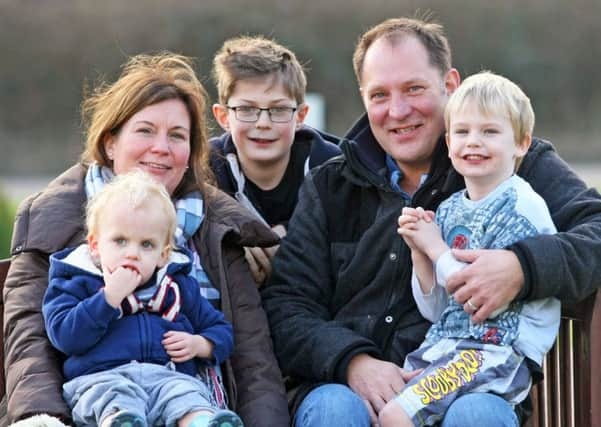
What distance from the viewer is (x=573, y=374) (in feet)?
12.4

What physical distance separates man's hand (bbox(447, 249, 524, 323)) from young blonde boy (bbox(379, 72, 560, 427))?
0.09 ft

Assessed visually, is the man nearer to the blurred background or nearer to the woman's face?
the woman's face

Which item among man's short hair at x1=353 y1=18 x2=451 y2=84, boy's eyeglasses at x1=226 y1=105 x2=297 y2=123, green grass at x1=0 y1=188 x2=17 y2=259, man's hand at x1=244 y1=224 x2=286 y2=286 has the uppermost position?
man's short hair at x1=353 y1=18 x2=451 y2=84

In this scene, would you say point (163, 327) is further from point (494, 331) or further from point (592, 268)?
point (592, 268)

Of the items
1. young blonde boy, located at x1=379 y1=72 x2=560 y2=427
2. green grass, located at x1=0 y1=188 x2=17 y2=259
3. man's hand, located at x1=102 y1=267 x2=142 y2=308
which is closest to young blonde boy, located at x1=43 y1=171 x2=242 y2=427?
man's hand, located at x1=102 y1=267 x2=142 y2=308

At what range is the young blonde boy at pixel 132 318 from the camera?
3.29 m

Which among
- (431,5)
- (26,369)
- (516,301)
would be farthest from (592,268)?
(431,5)

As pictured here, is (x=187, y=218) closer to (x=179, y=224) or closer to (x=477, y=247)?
(x=179, y=224)

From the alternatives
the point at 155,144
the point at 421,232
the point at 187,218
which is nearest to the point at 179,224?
the point at 187,218

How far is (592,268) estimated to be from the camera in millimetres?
3539

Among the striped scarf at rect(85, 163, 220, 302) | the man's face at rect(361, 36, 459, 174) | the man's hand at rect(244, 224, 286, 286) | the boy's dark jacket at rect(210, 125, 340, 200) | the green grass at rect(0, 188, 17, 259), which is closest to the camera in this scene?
the striped scarf at rect(85, 163, 220, 302)

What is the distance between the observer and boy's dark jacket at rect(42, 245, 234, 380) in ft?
11.0

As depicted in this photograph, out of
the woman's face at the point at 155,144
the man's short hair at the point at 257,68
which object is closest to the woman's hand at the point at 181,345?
the woman's face at the point at 155,144

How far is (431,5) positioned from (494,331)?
19056mm
